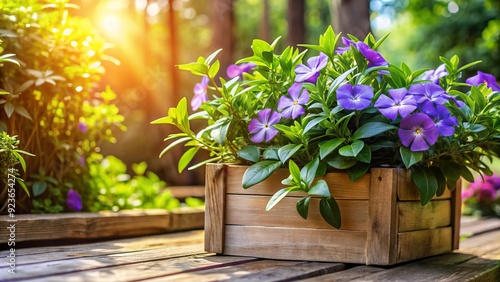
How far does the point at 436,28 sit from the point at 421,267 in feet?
27.1

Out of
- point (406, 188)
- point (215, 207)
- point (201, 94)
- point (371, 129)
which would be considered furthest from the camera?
point (201, 94)

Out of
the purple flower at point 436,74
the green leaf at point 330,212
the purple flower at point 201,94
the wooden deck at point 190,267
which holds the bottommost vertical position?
the wooden deck at point 190,267

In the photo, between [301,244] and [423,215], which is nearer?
[301,244]

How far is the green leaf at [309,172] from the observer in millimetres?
1536

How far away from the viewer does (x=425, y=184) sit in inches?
64.2

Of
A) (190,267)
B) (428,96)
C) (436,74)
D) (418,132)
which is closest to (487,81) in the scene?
(436,74)

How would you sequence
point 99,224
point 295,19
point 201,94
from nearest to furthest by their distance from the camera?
point 201,94 → point 99,224 → point 295,19

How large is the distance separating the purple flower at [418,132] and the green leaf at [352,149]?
0.12 meters

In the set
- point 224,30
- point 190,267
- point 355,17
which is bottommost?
point 190,267

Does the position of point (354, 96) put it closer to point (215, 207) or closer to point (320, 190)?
point (320, 190)

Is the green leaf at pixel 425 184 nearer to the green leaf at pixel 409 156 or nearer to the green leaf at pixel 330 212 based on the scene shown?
the green leaf at pixel 409 156

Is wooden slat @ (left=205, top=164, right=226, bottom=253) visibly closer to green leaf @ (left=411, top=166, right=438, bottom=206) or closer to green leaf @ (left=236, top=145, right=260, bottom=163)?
green leaf @ (left=236, top=145, right=260, bottom=163)

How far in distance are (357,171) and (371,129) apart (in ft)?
0.40

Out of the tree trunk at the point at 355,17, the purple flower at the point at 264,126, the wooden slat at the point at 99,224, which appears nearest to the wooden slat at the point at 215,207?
the purple flower at the point at 264,126
